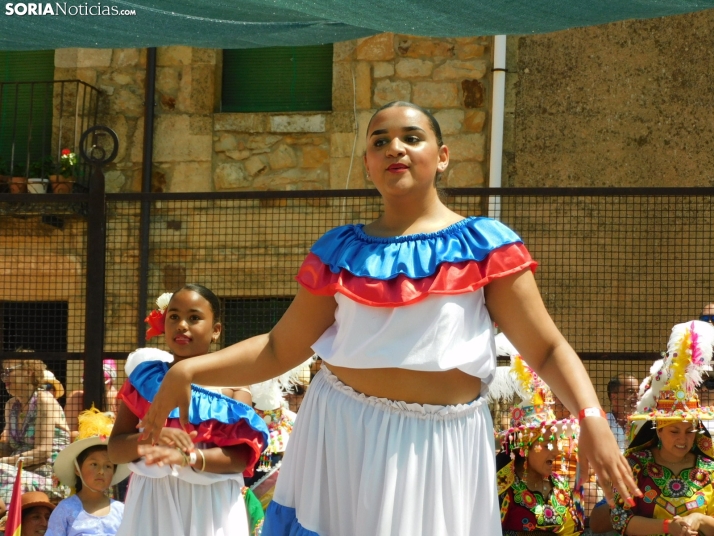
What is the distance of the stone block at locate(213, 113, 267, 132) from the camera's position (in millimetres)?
9438

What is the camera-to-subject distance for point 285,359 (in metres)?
2.82

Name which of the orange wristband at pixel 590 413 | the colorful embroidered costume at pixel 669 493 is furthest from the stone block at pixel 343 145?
the orange wristband at pixel 590 413

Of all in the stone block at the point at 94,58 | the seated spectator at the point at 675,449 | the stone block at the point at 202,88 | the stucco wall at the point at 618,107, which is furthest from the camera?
the stone block at the point at 94,58

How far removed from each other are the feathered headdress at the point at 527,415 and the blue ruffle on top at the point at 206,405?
1.36 metres

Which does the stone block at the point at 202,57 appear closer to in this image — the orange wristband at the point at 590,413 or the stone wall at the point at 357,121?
the stone wall at the point at 357,121

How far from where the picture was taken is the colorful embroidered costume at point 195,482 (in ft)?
12.8

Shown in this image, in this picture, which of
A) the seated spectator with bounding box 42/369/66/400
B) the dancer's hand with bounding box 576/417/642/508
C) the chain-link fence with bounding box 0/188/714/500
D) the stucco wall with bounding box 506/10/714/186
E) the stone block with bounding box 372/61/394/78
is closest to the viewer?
the dancer's hand with bounding box 576/417/642/508

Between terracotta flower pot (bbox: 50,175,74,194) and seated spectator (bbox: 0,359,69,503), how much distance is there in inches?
119

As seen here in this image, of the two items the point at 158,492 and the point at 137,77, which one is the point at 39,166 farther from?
the point at 158,492

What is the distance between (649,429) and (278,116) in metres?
5.38

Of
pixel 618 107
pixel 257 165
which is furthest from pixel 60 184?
pixel 618 107

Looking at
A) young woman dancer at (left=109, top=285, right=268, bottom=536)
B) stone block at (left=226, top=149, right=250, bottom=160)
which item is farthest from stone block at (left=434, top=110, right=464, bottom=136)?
young woman dancer at (left=109, top=285, right=268, bottom=536)

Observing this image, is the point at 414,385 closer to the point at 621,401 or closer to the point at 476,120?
the point at 621,401

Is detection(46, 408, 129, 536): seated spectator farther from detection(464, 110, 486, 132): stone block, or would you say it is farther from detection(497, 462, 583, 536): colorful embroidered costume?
detection(464, 110, 486, 132): stone block
